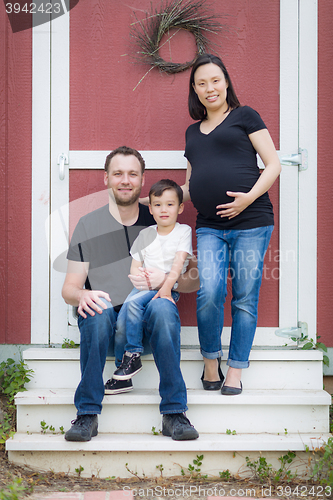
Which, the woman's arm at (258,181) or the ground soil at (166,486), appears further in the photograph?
the woman's arm at (258,181)

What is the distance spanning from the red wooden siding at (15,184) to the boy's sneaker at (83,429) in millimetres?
840

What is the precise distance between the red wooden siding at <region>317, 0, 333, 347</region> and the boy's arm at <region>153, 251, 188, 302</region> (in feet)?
3.09

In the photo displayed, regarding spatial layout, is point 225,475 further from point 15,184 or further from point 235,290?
point 15,184

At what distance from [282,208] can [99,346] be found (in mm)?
1400

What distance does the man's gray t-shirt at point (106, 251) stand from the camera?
7.38 ft

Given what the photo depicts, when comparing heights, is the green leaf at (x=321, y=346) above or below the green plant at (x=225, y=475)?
above

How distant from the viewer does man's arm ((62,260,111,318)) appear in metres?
1.95

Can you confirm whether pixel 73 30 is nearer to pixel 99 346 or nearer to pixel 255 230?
pixel 255 230

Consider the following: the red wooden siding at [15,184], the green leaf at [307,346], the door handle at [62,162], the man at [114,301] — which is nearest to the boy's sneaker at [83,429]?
the man at [114,301]

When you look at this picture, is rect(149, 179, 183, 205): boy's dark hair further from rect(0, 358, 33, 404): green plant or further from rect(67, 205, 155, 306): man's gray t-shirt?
rect(0, 358, 33, 404): green plant

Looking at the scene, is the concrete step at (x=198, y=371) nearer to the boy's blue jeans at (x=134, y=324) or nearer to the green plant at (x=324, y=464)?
the boy's blue jeans at (x=134, y=324)

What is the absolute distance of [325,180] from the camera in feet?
8.39

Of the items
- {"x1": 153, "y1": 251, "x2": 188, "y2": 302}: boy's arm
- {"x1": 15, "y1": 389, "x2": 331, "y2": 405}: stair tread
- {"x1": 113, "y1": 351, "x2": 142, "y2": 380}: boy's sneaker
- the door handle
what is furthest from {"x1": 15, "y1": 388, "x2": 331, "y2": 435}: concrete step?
the door handle

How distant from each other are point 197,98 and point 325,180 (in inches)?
37.5
